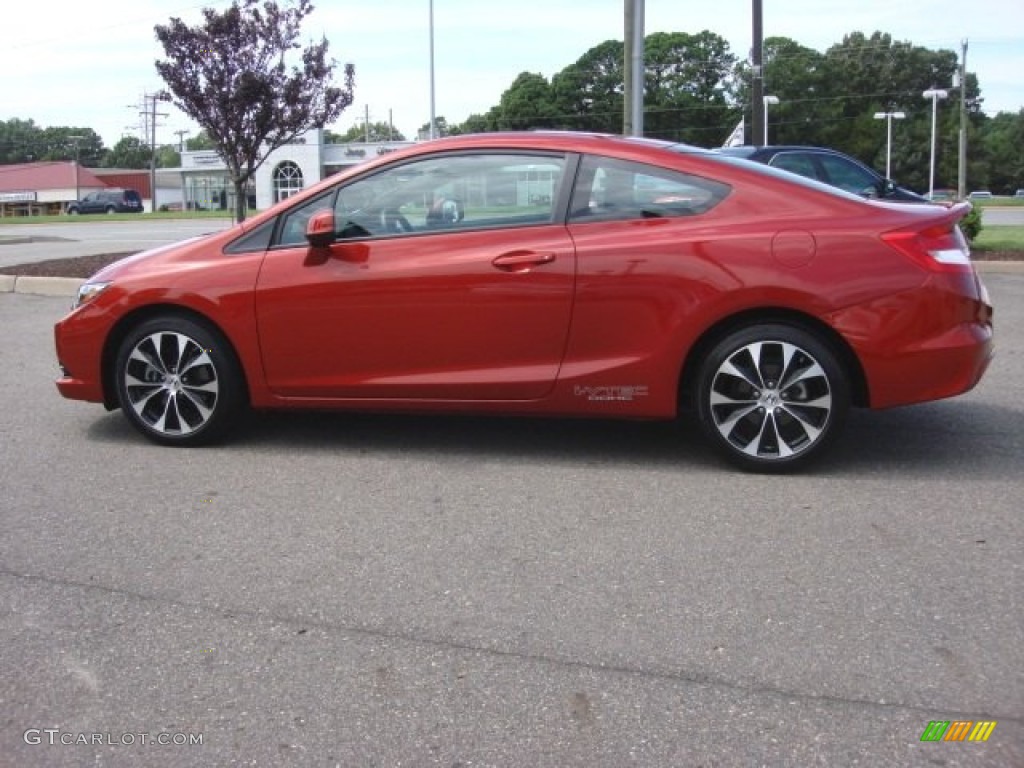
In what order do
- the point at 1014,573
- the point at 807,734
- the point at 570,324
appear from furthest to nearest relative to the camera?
the point at 570,324 → the point at 1014,573 → the point at 807,734

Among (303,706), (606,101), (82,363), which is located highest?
(606,101)

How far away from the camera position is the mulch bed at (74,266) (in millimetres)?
13148

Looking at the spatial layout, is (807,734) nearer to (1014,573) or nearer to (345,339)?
(1014,573)

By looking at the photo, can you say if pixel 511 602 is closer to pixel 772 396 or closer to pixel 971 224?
pixel 772 396

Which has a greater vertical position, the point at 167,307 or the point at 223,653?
the point at 167,307

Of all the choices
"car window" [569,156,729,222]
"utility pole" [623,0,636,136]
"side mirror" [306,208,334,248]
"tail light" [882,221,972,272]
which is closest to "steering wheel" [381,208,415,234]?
"side mirror" [306,208,334,248]

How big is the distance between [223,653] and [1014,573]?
272 centimetres

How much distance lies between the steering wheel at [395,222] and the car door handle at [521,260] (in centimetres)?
54

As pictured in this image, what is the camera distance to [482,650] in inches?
120

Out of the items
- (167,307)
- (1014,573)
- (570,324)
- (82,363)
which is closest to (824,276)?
(570,324)

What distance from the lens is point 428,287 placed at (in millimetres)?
4801

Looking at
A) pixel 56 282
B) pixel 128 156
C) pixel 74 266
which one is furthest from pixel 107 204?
pixel 128 156

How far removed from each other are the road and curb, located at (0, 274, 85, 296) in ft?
24.4

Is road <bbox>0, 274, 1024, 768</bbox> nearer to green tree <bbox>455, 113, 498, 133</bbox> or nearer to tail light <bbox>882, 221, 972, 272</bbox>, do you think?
tail light <bbox>882, 221, 972, 272</bbox>
